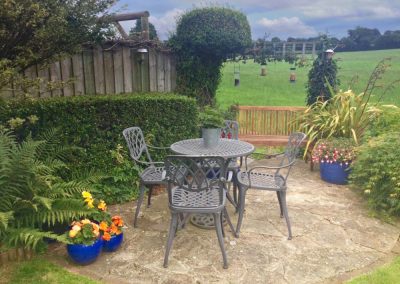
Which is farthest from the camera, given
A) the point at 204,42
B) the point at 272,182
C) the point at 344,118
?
the point at 204,42

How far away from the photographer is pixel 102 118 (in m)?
3.54

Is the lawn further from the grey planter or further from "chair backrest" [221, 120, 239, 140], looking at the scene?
"chair backrest" [221, 120, 239, 140]

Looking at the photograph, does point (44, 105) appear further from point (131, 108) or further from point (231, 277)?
point (231, 277)

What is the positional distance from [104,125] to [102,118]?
90 millimetres

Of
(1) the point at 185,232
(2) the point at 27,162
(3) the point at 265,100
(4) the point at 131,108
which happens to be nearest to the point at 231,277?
(1) the point at 185,232

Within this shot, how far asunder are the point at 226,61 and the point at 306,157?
7.46ft

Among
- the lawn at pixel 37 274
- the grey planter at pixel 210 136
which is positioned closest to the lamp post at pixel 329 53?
the grey planter at pixel 210 136

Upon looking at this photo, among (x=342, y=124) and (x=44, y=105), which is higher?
(x=44, y=105)

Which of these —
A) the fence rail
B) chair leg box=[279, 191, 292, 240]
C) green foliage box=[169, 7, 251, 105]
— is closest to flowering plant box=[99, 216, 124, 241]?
chair leg box=[279, 191, 292, 240]

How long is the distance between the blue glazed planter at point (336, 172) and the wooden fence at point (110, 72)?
113 inches

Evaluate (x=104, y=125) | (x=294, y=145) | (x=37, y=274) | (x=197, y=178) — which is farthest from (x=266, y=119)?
(x=37, y=274)

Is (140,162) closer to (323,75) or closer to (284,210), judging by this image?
(284,210)

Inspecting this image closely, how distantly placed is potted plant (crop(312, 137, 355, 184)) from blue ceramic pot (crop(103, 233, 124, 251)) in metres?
3.15

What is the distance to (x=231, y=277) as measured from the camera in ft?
7.77
